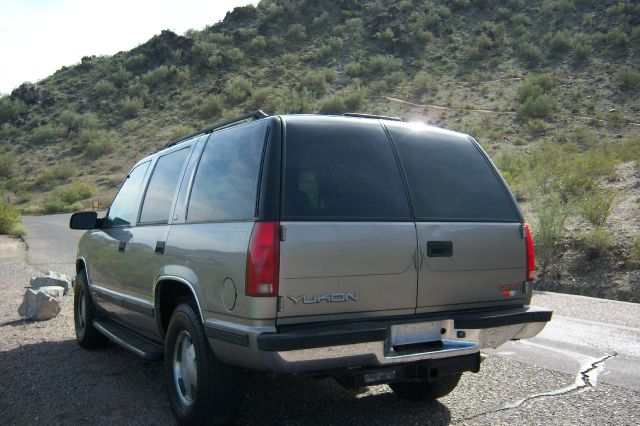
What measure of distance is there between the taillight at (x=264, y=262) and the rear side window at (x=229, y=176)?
20 cm

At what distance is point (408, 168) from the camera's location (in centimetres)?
428

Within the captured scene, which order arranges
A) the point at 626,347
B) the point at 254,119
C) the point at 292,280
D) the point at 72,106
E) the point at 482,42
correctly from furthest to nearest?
1. the point at 72,106
2. the point at 482,42
3. the point at 626,347
4. the point at 254,119
5. the point at 292,280

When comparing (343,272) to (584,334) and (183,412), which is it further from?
(584,334)

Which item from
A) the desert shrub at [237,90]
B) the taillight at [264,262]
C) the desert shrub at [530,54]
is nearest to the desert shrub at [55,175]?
the desert shrub at [237,90]

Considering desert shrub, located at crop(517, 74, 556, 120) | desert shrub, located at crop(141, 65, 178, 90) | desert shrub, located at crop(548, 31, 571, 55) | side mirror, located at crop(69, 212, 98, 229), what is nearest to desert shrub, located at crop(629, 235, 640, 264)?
side mirror, located at crop(69, 212, 98, 229)

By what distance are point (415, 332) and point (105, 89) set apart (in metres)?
63.9

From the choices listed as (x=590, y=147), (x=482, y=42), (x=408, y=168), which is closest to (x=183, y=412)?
(x=408, y=168)

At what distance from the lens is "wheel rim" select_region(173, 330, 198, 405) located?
4.23 meters

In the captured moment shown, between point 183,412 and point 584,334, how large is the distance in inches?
201

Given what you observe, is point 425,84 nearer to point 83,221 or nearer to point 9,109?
point 9,109

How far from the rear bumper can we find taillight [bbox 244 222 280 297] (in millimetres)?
239

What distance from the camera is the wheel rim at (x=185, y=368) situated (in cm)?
423

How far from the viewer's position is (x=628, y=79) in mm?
38656

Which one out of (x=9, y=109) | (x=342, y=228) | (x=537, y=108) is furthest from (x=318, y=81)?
(x=342, y=228)
